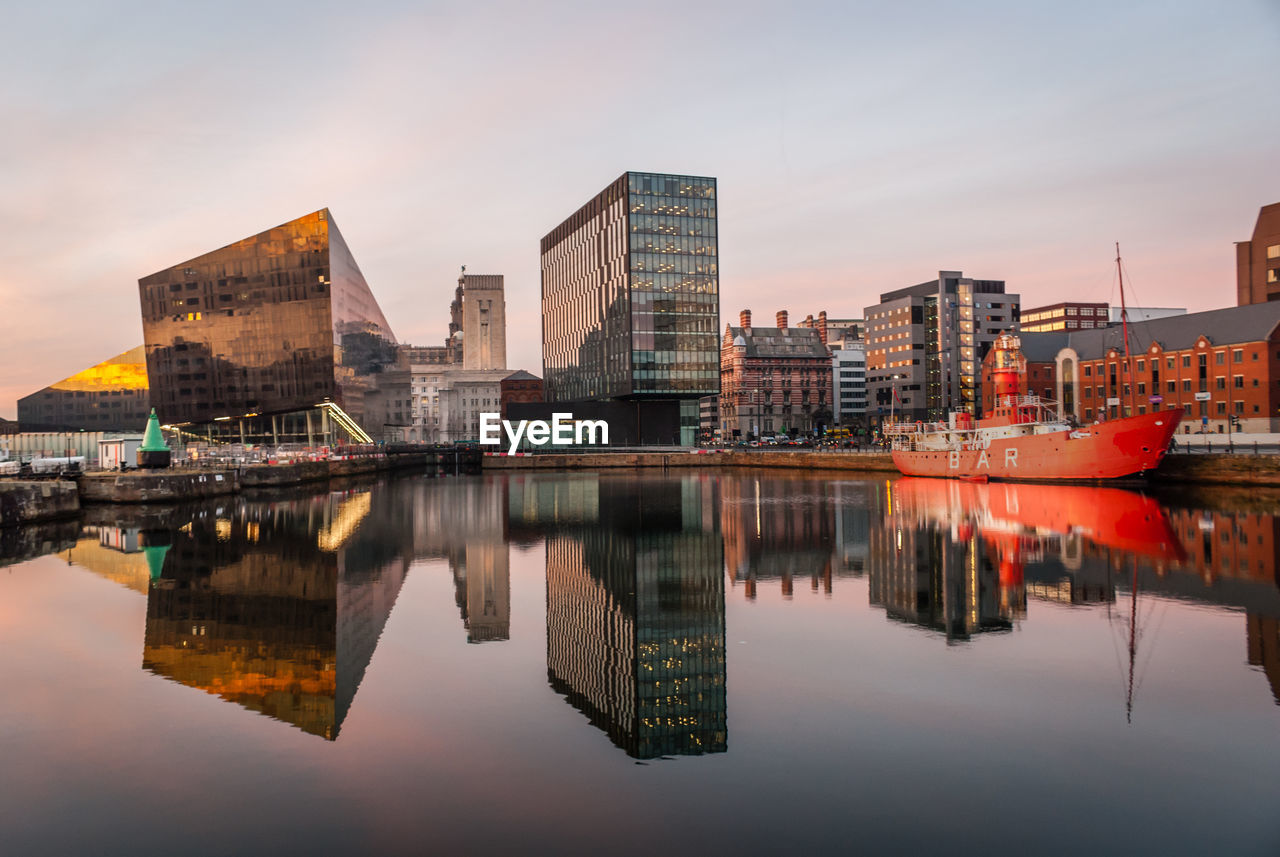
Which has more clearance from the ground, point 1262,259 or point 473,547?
point 1262,259

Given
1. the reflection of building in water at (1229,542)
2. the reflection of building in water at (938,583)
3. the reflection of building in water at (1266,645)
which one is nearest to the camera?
the reflection of building in water at (1266,645)

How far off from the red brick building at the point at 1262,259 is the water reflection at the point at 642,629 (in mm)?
100163

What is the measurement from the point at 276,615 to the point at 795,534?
21189 millimetres

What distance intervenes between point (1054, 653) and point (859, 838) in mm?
9116

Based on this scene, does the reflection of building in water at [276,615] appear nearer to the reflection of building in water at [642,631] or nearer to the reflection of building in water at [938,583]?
the reflection of building in water at [642,631]

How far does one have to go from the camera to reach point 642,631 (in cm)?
1814

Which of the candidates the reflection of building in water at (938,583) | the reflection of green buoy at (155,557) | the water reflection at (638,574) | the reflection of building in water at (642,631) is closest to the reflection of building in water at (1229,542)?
the water reflection at (638,574)

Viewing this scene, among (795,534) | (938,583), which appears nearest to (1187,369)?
(795,534)

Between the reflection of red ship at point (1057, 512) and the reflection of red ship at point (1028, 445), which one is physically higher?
the reflection of red ship at point (1028, 445)

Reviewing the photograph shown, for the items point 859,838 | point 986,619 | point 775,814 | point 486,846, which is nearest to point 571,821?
point 486,846

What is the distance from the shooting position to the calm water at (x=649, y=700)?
8969 mm

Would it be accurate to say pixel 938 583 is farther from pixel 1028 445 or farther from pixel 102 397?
pixel 102 397

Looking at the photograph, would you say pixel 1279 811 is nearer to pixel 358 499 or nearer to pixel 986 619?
pixel 986 619

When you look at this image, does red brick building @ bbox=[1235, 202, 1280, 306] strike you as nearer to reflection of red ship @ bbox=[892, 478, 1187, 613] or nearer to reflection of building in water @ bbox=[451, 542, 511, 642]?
reflection of red ship @ bbox=[892, 478, 1187, 613]
